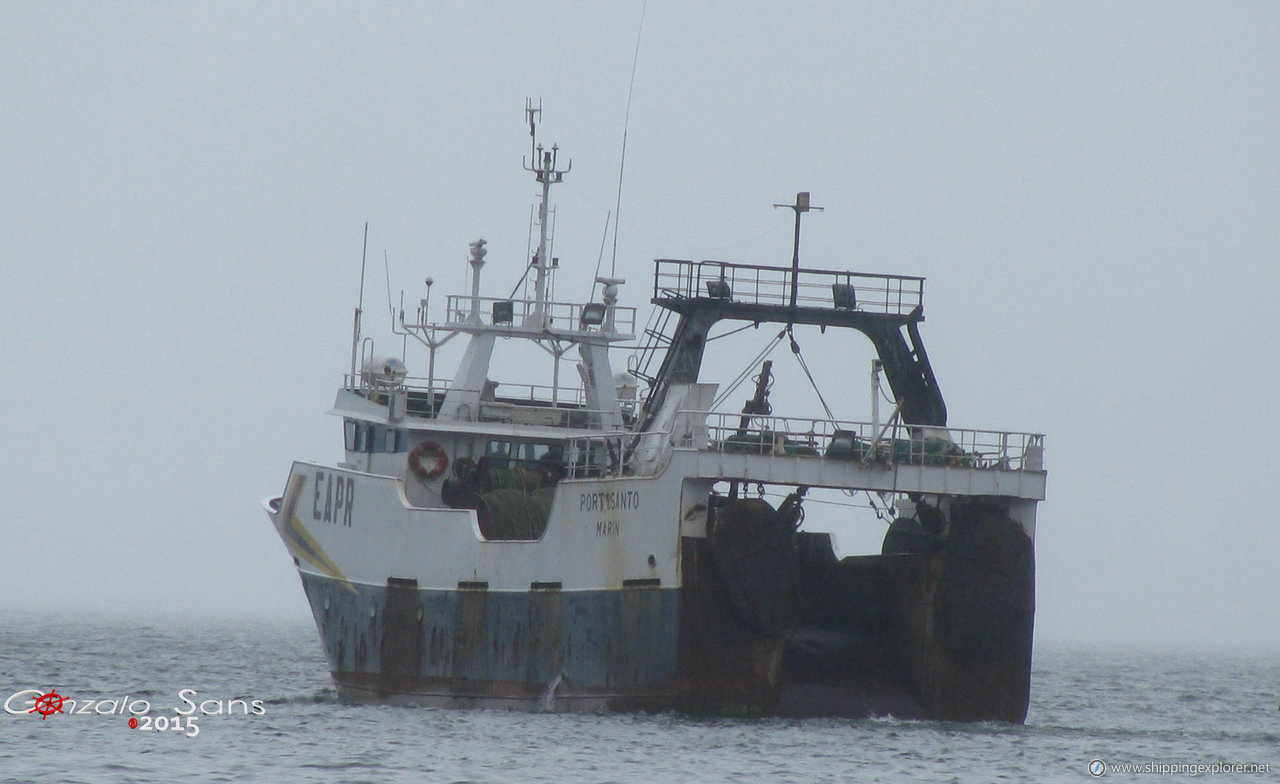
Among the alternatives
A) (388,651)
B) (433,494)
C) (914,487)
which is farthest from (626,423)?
(914,487)

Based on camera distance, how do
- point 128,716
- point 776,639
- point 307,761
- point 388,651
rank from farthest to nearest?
point 388,651 < point 128,716 < point 776,639 < point 307,761

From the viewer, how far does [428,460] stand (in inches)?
1444

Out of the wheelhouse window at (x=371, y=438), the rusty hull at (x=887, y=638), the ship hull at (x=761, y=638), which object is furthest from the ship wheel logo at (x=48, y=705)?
the rusty hull at (x=887, y=638)

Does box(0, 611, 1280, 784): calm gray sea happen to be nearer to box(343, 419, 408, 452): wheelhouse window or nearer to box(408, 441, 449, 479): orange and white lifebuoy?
box(408, 441, 449, 479): orange and white lifebuoy

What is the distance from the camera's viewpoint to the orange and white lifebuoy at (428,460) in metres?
36.7

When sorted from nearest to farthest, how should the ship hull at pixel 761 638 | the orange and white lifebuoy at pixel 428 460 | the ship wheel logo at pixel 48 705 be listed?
the ship hull at pixel 761 638, the ship wheel logo at pixel 48 705, the orange and white lifebuoy at pixel 428 460

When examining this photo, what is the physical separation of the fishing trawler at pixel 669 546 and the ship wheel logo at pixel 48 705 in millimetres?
5067

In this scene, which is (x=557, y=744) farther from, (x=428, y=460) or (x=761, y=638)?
(x=428, y=460)

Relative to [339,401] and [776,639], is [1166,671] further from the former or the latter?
[776,639]

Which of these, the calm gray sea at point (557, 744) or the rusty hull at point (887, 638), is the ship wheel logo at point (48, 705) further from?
the rusty hull at point (887, 638)

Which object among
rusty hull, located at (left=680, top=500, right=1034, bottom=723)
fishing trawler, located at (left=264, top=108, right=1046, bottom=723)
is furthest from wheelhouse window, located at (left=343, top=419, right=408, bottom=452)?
rusty hull, located at (left=680, top=500, right=1034, bottom=723)

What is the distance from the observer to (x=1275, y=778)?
25.8 meters

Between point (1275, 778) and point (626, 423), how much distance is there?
56.9 feet

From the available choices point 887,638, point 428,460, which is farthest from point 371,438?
point 887,638
